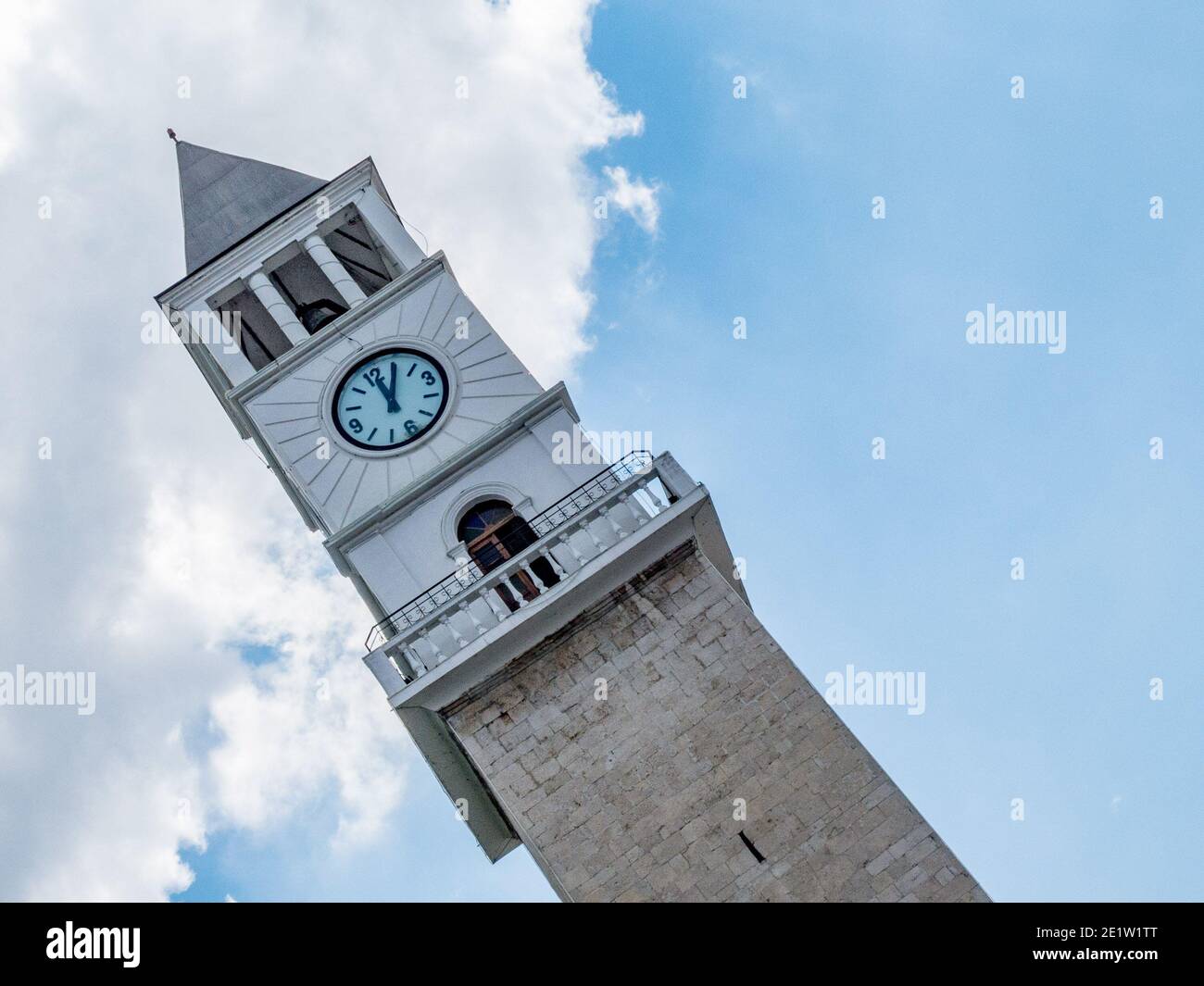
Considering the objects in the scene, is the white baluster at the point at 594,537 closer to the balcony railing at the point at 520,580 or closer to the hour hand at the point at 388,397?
the balcony railing at the point at 520,580

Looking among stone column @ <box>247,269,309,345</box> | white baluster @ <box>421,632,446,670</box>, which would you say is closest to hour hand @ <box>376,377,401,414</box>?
stone column @ <box>247,269,309,345</box>

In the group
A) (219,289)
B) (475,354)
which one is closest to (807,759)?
(475,354)

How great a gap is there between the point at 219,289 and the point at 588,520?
10669 millimetres

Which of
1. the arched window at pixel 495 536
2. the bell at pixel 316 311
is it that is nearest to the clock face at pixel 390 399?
the arched window at pixel 495 536

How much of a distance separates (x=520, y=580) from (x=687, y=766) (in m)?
3.94

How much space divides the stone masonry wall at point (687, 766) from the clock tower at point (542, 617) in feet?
0.09

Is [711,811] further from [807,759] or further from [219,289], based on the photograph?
[219,289]

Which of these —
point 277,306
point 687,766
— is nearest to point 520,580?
point 687,766

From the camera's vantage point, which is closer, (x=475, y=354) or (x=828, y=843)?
(x=828, y=843)

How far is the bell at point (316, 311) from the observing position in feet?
85.6

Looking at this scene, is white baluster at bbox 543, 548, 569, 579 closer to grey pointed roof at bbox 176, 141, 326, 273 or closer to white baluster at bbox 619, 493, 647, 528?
white baluster at bbox 619, 493, 647, 528

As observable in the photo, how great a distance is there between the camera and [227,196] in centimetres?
2711
